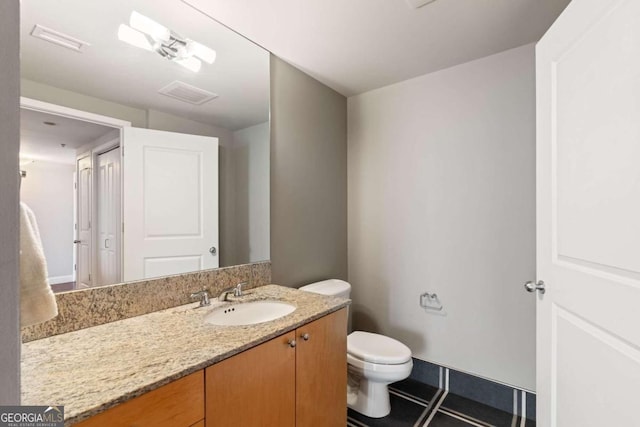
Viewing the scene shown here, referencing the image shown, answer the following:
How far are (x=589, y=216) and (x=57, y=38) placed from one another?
1.96 meters

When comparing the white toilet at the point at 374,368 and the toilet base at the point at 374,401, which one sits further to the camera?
the toilet base at the point at 374,401

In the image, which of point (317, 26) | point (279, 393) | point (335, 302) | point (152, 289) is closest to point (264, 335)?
point (279, 393)

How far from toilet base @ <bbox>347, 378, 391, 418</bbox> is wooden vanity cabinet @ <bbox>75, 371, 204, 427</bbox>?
3.99 ft

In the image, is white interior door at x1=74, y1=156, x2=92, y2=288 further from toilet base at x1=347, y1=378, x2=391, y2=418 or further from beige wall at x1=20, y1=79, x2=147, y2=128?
toilet base at x1=347, y1=378, x2=391, y2=418

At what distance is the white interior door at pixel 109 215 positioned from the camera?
3.85 feet

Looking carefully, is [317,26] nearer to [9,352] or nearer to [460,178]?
[460,178]

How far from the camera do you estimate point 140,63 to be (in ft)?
4.19

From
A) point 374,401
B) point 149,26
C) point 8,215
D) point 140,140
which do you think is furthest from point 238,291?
point 149,26

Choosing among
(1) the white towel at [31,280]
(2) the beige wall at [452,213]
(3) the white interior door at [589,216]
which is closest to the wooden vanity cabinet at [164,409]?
(1) the white towel at [31,280]

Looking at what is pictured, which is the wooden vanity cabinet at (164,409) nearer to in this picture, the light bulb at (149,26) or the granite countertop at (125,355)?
the granite countertop at (125,355)

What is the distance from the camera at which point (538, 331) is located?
1270mm

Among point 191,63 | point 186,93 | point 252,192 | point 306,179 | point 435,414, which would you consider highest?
point 191,63

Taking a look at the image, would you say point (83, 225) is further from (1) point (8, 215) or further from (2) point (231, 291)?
(1) point (8, 215)

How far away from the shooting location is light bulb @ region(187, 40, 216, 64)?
1456 millimetres
